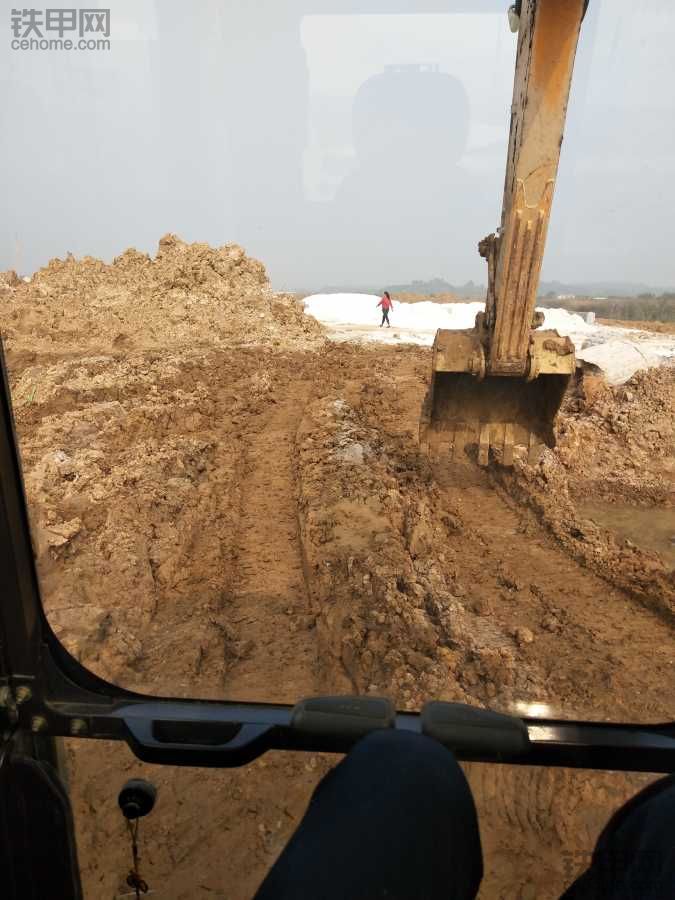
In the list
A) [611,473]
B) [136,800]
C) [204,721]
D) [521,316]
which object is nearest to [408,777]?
[204,721]

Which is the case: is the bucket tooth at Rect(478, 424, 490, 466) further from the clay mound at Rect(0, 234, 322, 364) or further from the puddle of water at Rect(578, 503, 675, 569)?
the clay mound at Rect(0, 234, 322, 364)

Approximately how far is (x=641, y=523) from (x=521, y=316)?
2.87 m

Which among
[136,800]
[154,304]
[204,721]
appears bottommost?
[154,304]

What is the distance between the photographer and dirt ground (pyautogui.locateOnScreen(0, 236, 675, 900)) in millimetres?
2053

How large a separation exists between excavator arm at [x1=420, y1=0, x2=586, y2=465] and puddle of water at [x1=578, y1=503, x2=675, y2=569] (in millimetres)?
1334

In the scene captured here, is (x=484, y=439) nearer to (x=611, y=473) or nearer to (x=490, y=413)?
(x=490, y=413)

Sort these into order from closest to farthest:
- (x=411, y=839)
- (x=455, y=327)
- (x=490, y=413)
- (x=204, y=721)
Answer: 1. (x=411, y=839)
2. (x=204, y=721)
3. (x=490, y=413)
4. (x=455, y=327)

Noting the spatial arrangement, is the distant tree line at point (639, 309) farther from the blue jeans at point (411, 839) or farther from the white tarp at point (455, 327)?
the blue jeans at point (411, 839)

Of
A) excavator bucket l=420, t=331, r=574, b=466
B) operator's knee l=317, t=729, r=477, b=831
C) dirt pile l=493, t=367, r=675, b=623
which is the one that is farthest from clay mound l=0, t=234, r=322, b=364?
operator's knee l=317, t=729, r=477, b=831

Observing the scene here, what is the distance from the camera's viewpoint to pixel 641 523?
5738 millimetres

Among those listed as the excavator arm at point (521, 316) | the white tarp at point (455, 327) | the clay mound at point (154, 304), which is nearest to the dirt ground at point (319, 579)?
the white tarp at point (455, 327)

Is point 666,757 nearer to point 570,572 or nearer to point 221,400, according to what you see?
point 570,572

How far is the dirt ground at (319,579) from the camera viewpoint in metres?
2.05

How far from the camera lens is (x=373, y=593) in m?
3.77
